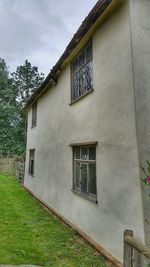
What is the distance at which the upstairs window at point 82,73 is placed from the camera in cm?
601

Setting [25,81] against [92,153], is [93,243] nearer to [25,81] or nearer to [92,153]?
[92,153]

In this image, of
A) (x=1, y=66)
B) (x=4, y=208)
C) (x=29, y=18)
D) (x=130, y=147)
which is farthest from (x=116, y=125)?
(x=1, y=66)

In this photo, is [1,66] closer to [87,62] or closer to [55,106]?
[55,106]

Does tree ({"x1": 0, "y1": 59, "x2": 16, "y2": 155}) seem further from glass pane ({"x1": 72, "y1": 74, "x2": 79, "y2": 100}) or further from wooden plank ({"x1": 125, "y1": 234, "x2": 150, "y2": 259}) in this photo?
wooden plank ({"x1": 125, "y1": 234, "x2": 150, "y2": 259})

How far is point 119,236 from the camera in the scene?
13.4ft

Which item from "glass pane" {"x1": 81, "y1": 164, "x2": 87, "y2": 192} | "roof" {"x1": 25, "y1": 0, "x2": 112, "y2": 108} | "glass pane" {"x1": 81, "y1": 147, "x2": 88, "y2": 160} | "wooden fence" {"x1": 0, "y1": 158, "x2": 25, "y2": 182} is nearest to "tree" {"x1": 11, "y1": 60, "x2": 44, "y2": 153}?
"wooden fence" {"x1": 0, "y1": 158, "x2": 25, "y2": 182}

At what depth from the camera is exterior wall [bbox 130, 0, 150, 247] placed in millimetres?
3740

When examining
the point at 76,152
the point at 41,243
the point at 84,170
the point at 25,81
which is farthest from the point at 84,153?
the point at 25,81

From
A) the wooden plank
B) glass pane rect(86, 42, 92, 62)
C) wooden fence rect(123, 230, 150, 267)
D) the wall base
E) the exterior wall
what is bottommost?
the wall base

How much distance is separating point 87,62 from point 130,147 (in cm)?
338

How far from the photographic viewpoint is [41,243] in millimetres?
5281

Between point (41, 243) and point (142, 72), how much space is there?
4755 millimetres

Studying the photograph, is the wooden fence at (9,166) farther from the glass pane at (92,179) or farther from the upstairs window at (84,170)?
the glass pane at (92,179)

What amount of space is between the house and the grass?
0.37 meters
